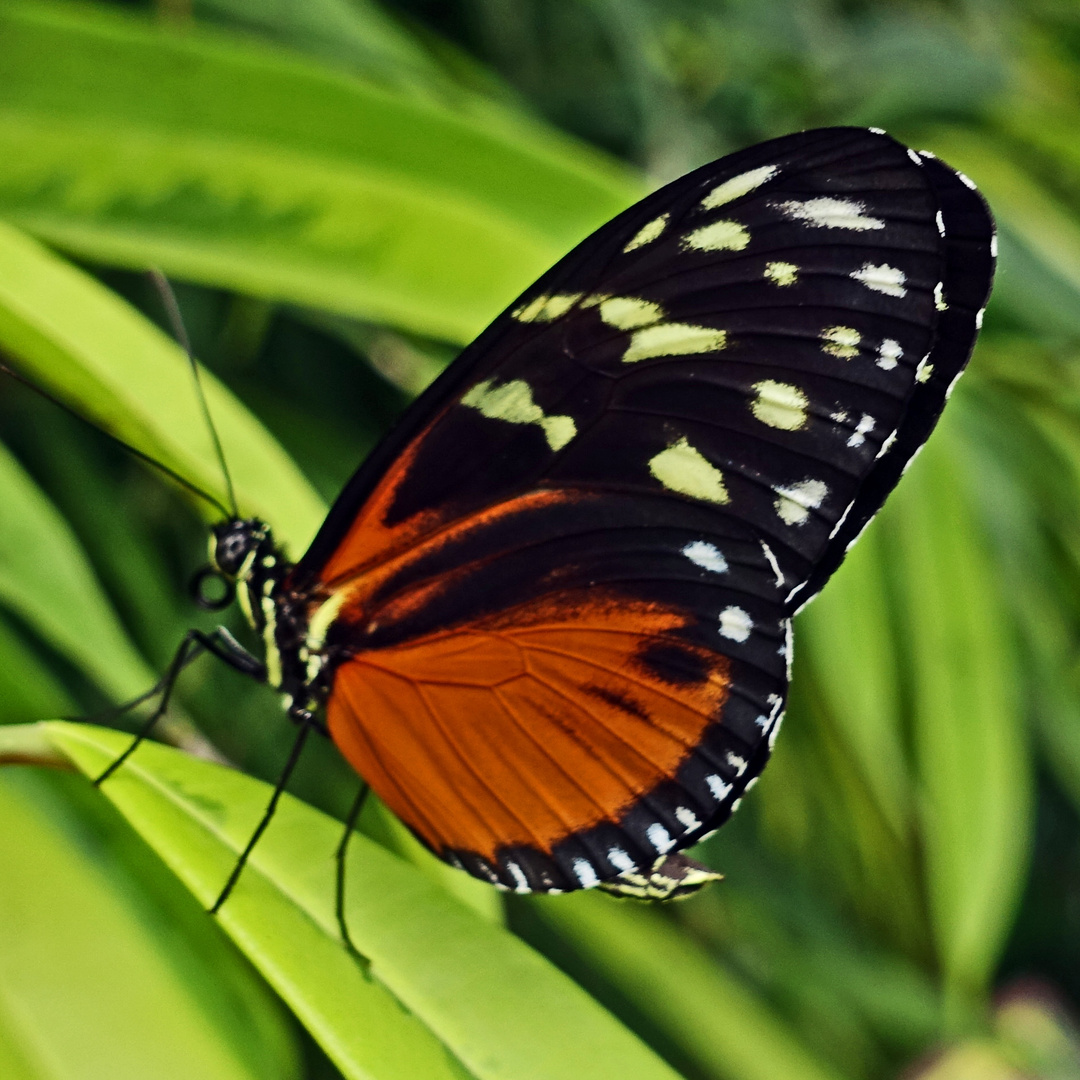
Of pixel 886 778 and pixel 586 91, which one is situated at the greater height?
pixel 586 91

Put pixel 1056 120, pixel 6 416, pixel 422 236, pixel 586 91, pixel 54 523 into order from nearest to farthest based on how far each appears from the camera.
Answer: pixel 54 523
pixel 422 236
pixel 6 416
pixel 586 91
pixel 1056 120

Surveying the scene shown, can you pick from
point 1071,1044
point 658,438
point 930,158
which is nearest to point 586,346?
point 658,438

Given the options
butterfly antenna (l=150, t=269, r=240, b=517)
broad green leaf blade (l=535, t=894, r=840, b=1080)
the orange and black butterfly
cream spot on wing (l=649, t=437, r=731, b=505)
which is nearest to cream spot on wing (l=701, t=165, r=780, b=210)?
the orange and black butterfly

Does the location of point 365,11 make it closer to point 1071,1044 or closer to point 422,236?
point 422,236

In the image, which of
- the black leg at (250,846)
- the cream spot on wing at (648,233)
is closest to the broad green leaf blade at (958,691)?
the cream spot on wing at (648,233)

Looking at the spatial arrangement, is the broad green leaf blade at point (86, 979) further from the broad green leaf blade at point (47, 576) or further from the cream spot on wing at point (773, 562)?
the cream spot on wing at point (773, 562)

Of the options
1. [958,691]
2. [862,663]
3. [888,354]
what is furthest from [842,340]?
[958,691]
